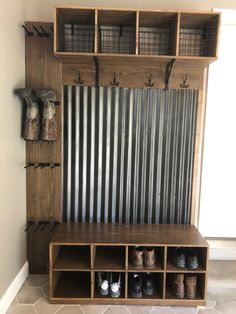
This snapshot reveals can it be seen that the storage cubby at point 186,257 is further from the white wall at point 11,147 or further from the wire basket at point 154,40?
the wire basket at point 154,40

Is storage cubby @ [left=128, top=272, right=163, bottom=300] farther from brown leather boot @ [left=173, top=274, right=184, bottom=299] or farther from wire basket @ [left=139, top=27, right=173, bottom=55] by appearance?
wire basket @ [left=139, top=27, right=173, bottom=55]

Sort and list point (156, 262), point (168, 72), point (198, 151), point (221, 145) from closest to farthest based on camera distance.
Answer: point (156, 262), point (168, 72), point (198, 151), point (221, 145)

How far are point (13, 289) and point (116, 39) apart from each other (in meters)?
1.99

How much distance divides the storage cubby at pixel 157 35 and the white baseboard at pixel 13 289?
6.32 ft

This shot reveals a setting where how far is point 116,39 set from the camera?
2.32m

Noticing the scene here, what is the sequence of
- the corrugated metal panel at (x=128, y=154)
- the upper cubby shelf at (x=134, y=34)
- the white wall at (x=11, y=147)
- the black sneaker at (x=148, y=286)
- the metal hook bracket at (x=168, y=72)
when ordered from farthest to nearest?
the corrugated metal panel at (x=128, y=154) < the metal hook bracket at (x=168, y=72) < the black sneaker at (x=148, y=286) < the upper cubby shelf at (x=134, y=34) < the white wall at (x=11, y=147)

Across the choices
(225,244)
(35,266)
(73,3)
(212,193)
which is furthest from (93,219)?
(73,3)

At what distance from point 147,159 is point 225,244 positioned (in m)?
1.10

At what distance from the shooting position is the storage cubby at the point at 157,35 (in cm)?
215

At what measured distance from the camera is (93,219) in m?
2.43

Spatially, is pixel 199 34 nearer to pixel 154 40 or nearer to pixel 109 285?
pixel 154 40

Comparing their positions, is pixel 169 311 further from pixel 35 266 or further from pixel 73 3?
pixel 73 3

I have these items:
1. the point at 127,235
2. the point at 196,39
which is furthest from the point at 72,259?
the point at 196,39

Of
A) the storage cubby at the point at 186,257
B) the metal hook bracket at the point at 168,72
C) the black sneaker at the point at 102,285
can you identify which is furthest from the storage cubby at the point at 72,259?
the metal hook bracket at the point at 168,72
